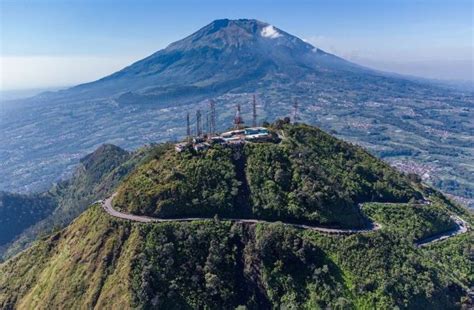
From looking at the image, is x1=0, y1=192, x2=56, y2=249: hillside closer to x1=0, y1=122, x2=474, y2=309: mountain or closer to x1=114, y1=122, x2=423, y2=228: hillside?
x1=0, y1=122, x2=474, y2=309: mountain

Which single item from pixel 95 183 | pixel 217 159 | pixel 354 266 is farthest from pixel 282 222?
pixel 95 183

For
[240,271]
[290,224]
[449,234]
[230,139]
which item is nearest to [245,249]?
[240,271]

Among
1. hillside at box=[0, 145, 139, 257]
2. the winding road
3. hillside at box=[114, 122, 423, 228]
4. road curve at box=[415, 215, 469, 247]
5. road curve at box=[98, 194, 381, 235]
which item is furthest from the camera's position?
hillside at box=[0, 145, 139, 257]

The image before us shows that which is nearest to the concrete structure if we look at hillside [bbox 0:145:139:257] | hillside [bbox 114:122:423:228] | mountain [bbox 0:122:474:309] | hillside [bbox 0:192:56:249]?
hillside [bbox 114:122:423:228]

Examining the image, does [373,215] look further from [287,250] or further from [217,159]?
[217,159]

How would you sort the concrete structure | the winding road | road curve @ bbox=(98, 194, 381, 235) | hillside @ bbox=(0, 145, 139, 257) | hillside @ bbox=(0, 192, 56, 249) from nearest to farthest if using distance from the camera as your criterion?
road curve @ bbox=(98, 194, 381, 235) < the winding road < the concrete structure < hillside @ bbox=(0, 145, 139, 257) < hillside @ bbox=(0, 192, 56, 249)

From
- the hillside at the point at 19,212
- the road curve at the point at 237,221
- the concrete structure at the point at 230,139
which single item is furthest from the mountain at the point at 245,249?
the hillside at the point at 19,212

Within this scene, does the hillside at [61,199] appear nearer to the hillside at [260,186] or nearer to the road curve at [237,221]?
the hillside at [260,186]
